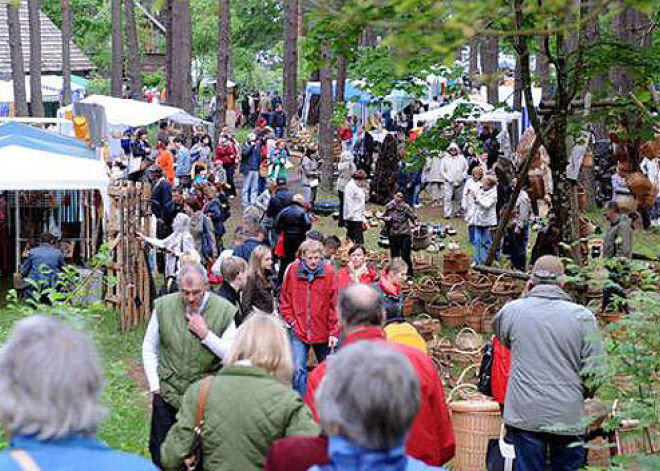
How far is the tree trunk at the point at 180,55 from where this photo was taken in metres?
34.3

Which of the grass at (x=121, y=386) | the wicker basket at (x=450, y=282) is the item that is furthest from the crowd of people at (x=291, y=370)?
the wicker basket at (x=450, y=282)

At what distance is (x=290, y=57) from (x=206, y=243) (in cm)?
2464

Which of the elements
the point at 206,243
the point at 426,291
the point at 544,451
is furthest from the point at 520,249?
the point at 544,451

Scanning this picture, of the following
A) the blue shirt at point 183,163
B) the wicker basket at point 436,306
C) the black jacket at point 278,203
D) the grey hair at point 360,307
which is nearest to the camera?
the grey hair at point 360,307

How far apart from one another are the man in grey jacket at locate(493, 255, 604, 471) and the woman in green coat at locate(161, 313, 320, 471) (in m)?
2.08

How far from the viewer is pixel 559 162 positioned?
14461mm

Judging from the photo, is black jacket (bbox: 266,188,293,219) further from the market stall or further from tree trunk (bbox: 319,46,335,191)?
tree trunk (bbox: 319,46,335,191)

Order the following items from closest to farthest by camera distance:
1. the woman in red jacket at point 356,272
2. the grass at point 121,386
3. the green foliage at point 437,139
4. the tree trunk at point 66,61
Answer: the grass at point 121,386 → the woman in red jacket at point 356,272 → the green foliage at point 437,139 → the tree trunk at point 66,61

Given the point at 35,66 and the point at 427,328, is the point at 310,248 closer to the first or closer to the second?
the point at 427,328

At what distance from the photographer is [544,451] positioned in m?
6.84

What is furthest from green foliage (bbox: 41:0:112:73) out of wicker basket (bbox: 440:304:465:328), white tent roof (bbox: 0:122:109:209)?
wicker basket (bbox: 440:304:465:328)

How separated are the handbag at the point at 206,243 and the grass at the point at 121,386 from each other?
1380 mm

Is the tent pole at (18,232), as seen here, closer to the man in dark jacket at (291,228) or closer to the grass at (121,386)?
the grass at (121,386)

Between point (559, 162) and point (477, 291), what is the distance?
2.74 meters
